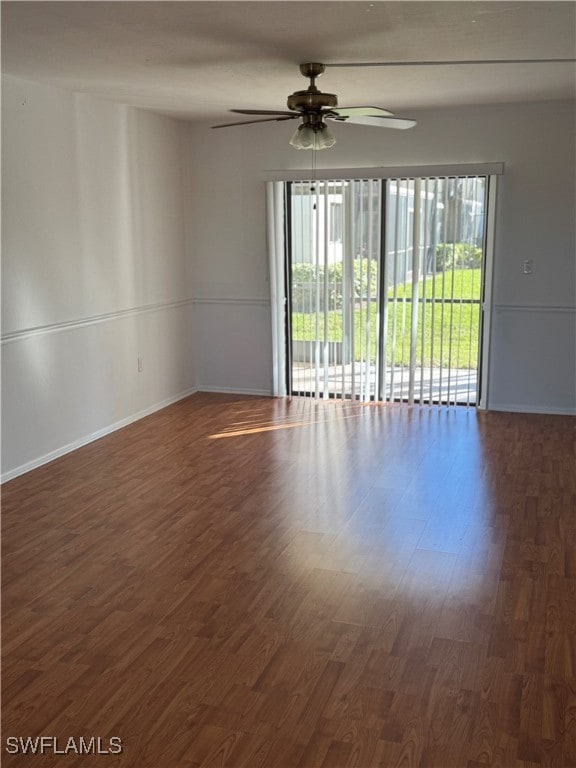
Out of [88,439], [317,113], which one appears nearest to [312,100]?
[317,113]

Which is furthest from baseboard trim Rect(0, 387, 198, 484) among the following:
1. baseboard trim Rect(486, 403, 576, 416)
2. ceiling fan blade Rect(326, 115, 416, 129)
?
ceiling fan blade Rect(326, 115, 416, 129)

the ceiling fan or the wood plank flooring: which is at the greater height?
the ceiling fan

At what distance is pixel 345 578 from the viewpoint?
11.1ft

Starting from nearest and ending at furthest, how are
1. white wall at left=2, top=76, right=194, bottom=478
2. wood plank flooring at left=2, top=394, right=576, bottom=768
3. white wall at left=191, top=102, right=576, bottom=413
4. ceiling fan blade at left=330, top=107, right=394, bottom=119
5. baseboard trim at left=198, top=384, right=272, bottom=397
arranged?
wood plank flooring at left=2, top=394, right=576, bottom=768, ceiling fan blade at left=330, top=107, right=394, bottom=119, white wall at left=2, top=76, right=194, bottom=478, white wall at left=191, top=102, right=576, bottom=413, baseboard trim at left=198, top=384, right=272, bottom=397

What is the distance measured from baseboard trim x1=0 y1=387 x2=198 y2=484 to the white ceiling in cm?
242

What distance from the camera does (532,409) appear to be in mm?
6250

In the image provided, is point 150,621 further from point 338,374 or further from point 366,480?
point 338,374

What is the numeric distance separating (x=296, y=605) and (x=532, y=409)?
149 inches

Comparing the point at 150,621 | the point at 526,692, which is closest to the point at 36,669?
the point at 150,621

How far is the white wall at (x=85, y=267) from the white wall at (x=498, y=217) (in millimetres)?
334

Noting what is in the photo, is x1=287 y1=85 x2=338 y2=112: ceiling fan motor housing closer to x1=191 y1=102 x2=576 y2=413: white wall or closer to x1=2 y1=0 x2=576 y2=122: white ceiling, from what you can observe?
x1=2 y1=0 x2=576 y2=122: white ceiling

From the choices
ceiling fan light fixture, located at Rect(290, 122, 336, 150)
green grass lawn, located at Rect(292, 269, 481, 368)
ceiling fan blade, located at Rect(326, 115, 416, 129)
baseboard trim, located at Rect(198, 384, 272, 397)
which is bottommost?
baseboard trim, located at Rect(198, 384, 272, 397)

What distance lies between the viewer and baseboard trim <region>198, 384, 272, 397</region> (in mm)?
7043

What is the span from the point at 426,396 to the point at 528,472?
1869mm
